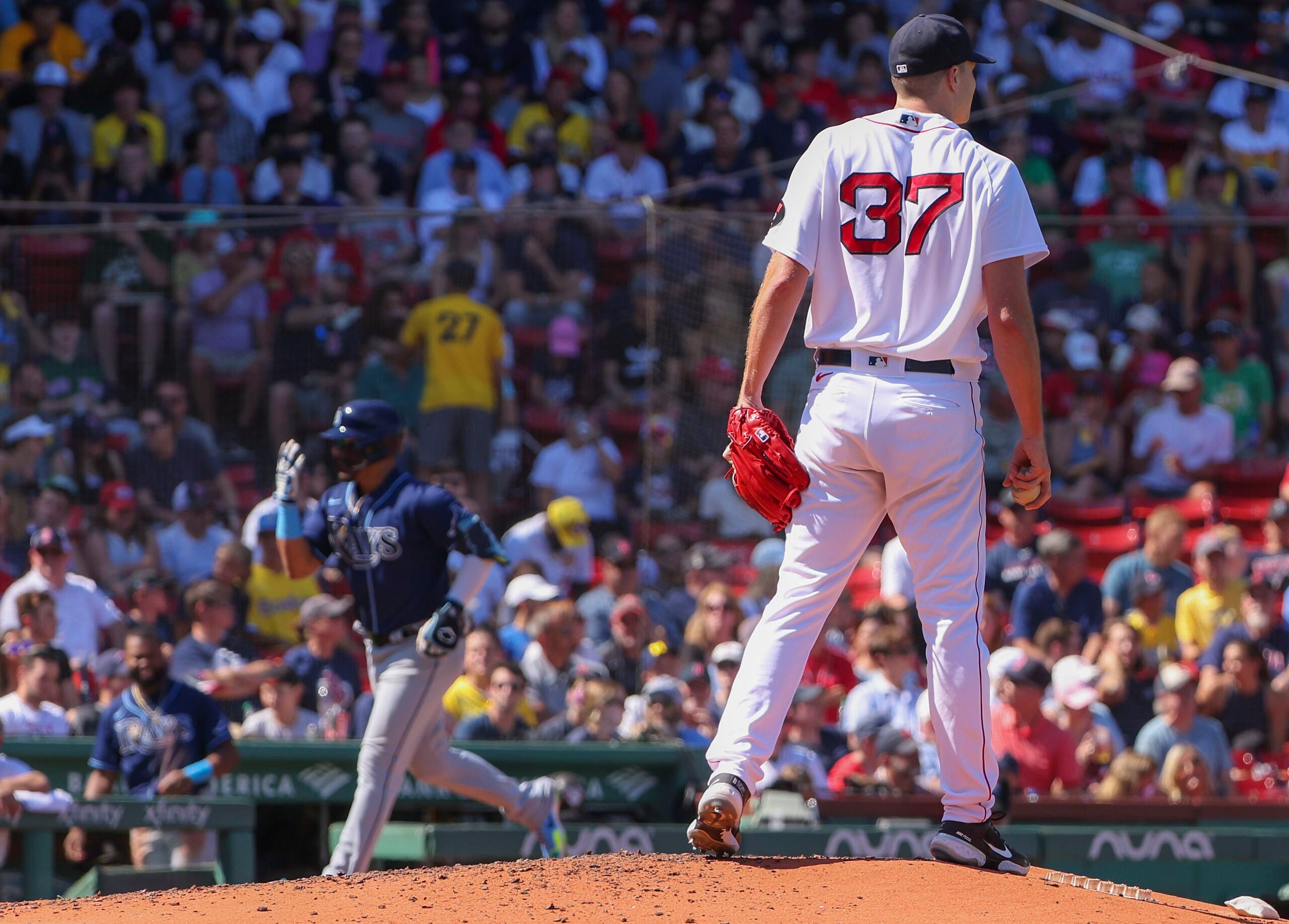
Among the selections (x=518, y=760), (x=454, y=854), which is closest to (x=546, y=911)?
(x=454, y=854)

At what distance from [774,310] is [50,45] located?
10.4 m

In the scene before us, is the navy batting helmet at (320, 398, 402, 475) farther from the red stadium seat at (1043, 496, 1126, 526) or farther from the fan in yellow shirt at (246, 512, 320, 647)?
the red stadium seat at (1043, 496, 1126, 526)

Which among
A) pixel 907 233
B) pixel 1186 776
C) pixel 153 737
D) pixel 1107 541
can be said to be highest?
pixel 907 233

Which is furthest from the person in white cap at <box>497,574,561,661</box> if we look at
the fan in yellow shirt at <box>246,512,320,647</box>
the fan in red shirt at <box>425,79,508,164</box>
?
the fan in red shirt at <box>425,79,508,164</box>

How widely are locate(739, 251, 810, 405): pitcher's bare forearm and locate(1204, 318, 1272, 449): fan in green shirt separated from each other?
9049mm

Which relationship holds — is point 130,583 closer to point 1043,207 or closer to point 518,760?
point 518,760

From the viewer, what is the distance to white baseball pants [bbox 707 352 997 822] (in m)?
4.11

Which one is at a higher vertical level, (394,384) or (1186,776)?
(394,384)

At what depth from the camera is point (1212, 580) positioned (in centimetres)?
1023

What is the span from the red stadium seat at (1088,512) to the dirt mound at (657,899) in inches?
305

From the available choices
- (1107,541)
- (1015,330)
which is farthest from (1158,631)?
(1015,330)

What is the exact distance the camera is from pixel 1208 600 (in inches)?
404

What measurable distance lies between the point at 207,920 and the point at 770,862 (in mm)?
1366

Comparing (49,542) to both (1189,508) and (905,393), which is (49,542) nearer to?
(905,393)
